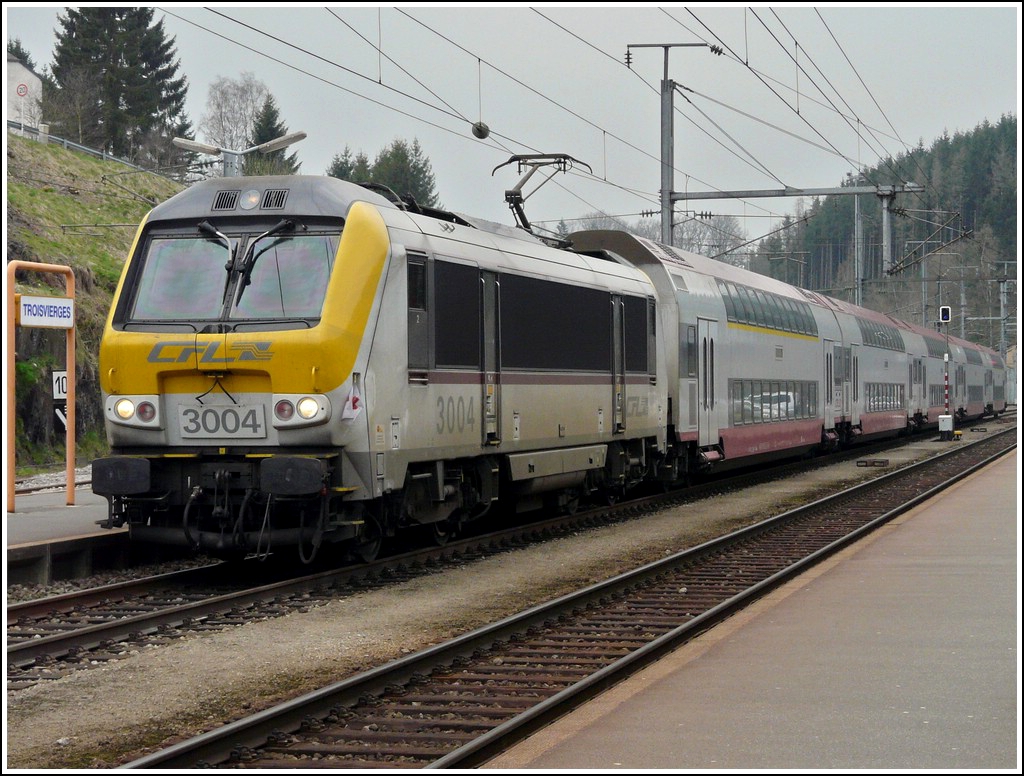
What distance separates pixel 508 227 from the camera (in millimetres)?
16172

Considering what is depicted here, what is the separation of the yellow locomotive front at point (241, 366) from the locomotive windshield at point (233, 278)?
13 mm

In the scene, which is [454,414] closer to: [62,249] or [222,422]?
[222,422]

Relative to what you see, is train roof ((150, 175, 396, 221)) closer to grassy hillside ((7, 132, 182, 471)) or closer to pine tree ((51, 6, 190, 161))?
grassy hillside ((7, 132, 182, 471))

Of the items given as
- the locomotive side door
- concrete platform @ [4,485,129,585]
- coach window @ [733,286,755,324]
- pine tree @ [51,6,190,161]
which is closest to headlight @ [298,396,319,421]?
concrete platform @ [4,485,129,585]

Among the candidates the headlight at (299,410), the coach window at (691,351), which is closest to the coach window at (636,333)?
the coach window at (691,351)

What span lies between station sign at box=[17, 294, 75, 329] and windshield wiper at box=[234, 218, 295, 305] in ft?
14.5

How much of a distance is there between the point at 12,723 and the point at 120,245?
3941cm

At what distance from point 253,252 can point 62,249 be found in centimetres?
3020

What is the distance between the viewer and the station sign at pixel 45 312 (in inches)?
610

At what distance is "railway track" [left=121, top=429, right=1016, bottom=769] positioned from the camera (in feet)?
21.9

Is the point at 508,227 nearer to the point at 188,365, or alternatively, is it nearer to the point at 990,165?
the point at 188,365

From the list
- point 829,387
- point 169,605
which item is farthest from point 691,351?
point 169,605

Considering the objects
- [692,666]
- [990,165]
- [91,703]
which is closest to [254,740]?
[91,703]

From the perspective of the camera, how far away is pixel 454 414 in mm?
13789
